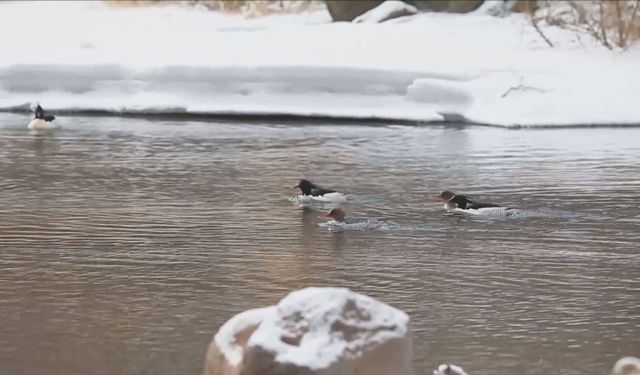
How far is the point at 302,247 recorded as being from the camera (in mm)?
10211

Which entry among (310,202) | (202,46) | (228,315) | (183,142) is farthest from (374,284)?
(202,46)

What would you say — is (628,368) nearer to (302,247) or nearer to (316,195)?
(302,247)

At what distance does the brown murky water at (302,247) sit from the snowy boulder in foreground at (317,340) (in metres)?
1.40

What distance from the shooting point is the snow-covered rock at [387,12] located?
2567 centimetres

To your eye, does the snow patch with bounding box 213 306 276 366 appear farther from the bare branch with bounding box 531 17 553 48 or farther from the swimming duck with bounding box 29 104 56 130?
the bare branch with bounding box 531 17 553 48

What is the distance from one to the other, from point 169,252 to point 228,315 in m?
2.01

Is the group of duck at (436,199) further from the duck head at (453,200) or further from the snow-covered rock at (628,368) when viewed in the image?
the snow-covered rock at (628,368)

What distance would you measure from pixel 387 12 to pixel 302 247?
1607 cm

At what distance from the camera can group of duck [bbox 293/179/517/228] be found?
11.3 metres

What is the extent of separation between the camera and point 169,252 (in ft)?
32.8

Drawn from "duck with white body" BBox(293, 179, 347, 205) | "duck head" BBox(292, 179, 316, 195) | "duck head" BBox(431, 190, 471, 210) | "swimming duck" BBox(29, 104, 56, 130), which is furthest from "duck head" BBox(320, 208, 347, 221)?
"swimming duck" BBox(29, 104, 56, 130)

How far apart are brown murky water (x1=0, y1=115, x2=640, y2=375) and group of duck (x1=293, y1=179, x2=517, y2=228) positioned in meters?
0.14

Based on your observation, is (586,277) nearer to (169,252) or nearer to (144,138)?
(169,252)

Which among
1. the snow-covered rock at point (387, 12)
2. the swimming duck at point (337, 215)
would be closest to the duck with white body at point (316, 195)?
the swimming duck at point (337, 215)
